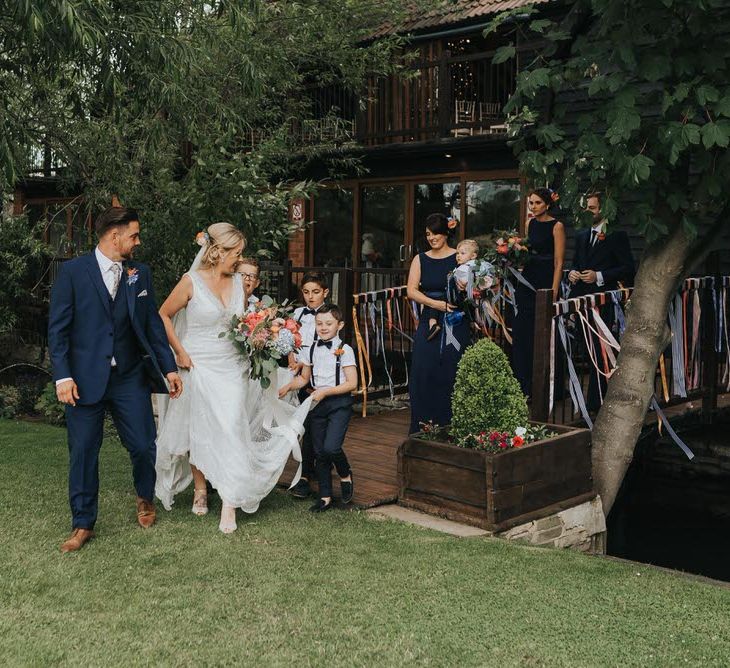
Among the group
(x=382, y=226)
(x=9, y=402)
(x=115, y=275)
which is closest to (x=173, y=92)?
(x=115, y=275)

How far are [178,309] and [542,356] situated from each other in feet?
8.99

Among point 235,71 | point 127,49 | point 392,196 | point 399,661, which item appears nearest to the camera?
point 399,661

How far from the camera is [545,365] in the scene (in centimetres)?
715

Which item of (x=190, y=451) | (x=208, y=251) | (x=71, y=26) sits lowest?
(x=190, y=451)

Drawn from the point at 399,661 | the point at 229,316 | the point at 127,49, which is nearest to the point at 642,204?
the point at 229,316

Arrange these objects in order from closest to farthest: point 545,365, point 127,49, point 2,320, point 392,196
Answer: point 545,365 → point 127,49 → point 2,320 → point 392,196

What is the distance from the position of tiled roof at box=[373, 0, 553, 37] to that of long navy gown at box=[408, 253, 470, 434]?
24.6 feet

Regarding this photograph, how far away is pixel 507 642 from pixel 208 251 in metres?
3.08

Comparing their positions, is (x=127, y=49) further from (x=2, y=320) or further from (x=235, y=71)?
(x=2, y=320)

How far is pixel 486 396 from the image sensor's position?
626cm

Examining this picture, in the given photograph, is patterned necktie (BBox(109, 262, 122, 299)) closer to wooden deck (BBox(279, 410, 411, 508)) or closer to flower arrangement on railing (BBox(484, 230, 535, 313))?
wooden deck (BBox(279, 410, 411, 508))

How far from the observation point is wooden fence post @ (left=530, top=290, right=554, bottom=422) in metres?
7.12

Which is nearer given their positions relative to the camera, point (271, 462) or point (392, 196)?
point (271, 462)

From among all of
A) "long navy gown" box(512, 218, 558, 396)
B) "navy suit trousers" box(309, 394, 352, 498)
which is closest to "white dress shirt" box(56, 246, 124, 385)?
"navy suit trousers" box(309, 394, 352, 498)
